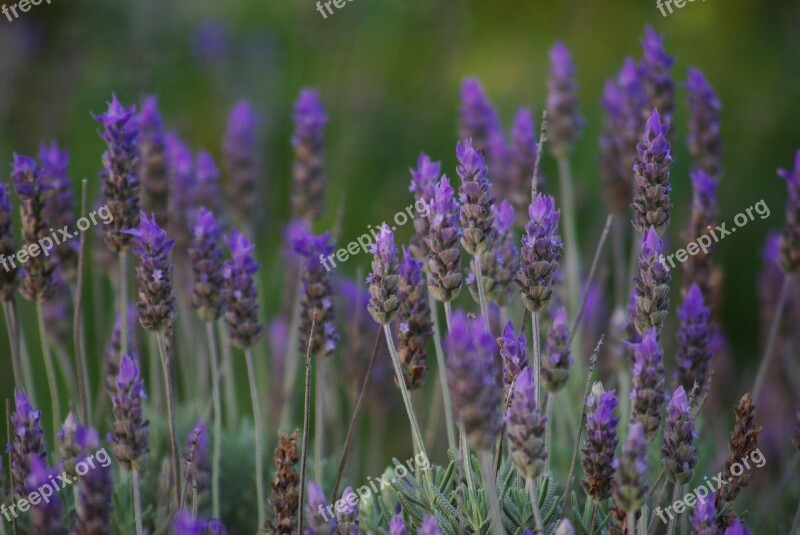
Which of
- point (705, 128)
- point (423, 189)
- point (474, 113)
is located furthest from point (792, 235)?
point (423, 189)

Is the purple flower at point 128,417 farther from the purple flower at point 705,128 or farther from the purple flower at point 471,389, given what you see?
Result: the purple flower at point 705,128

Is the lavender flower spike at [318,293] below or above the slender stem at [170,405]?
above

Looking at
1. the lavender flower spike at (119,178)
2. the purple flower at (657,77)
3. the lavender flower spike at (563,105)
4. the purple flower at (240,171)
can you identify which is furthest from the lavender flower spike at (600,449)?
the purple flower at (240,171)

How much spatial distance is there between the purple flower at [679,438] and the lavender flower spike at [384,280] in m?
0.52

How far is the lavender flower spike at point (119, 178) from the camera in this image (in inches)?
75.0

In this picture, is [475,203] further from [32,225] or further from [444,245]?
[32,225]

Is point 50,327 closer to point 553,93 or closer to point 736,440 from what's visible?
point 553,93

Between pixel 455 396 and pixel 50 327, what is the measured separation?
5.15 ft

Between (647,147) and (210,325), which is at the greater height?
(210,325)

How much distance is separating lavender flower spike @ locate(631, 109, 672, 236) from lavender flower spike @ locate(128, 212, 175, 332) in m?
0.92

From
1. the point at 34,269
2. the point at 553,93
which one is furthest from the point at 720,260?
the point at 34,269

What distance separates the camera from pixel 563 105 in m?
2.71

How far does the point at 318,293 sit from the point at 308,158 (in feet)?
2.91

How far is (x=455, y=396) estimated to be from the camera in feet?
4.38
